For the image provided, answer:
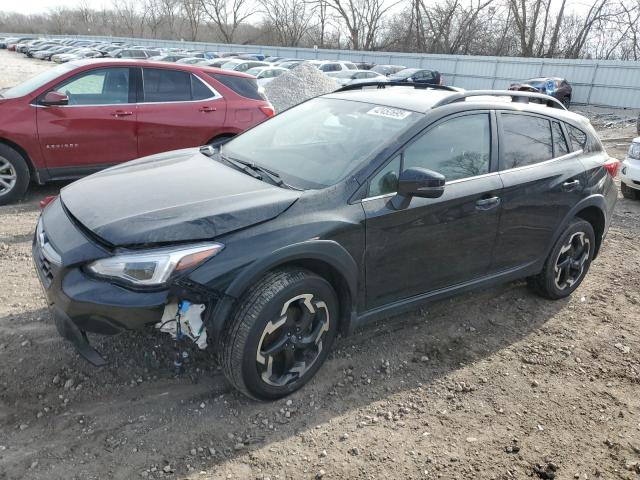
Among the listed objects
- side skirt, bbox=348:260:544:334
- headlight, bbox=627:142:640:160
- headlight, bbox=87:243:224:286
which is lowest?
side skirt, bbox=348:260:544:334

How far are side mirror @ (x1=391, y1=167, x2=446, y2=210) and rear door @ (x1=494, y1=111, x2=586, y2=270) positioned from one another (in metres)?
0.90

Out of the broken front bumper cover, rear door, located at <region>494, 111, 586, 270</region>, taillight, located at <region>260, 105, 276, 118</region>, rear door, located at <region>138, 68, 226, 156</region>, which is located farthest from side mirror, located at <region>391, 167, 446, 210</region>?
taillight, located at <region>260, 105, 276, 118</region>

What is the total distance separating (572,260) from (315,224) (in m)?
2.70

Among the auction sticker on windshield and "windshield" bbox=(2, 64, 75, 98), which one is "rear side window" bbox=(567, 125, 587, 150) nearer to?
the auction sticker on windshield

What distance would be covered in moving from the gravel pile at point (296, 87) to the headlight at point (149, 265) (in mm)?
10189

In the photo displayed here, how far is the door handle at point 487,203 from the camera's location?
3.41 meters

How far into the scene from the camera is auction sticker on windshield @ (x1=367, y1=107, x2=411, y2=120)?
3.30 metres

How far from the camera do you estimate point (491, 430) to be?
2.84 m

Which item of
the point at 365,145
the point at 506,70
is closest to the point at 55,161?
the point at 365,145

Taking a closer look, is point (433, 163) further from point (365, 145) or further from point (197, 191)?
point (197, 191)

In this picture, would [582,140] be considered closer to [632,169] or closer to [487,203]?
[487,203]

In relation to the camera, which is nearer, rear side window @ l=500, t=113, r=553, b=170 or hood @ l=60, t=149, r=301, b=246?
hood @ l=60, t=149, r=301, b=246

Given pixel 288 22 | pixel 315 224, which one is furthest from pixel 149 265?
pixel 288 22

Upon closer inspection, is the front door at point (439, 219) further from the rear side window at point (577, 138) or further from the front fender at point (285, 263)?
the rear side window at point (577, 138)
